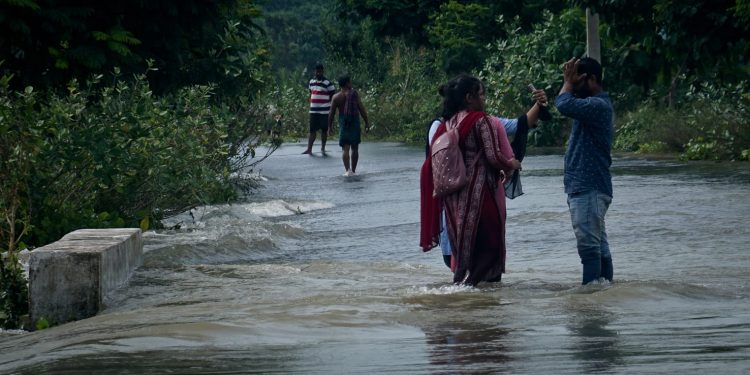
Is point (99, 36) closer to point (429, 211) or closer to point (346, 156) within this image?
point (429, 211)

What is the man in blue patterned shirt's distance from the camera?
9.14 m

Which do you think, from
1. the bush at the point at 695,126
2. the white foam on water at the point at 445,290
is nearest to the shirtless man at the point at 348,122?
the bush at the point at 695,126

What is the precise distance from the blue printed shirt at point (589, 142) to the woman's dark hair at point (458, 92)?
0.57 metres

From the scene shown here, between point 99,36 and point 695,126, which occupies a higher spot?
point 99,36

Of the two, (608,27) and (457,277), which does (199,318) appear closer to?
(457,277)

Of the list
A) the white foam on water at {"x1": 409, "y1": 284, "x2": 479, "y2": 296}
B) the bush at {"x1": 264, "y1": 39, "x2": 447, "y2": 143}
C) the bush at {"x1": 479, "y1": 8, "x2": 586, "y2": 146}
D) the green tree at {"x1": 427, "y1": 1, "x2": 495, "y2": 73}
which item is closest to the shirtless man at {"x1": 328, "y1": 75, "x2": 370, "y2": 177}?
the bush at {"x1": 479, "y1": 8, "x2": 586, "y2": 146}

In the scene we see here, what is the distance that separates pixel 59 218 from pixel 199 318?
378 centimetres

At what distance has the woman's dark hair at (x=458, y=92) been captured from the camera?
9359mm

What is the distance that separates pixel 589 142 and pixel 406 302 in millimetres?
1558

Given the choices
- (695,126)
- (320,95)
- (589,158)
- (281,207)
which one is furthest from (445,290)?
(320,95)

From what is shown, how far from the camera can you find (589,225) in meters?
9.15

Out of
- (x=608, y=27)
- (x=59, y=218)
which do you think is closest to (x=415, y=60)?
(x=608, y=27)

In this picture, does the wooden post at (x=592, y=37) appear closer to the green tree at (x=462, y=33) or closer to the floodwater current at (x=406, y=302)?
the floodwater current at (x=406, y=302)

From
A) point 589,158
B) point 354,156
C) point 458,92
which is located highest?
point 458,92
